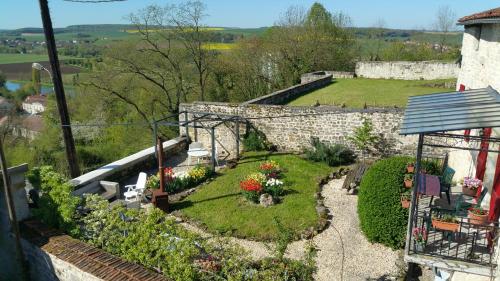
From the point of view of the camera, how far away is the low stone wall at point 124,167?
1152cm

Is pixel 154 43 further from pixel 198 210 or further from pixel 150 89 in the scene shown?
pixel 198 210

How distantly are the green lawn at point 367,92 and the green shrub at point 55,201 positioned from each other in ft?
44.4

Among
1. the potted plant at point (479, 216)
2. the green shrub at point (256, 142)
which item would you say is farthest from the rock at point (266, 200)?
the potted plant at point (479, 216)

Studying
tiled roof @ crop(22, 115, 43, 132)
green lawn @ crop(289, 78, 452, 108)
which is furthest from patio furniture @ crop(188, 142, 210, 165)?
tiled roof @ crop(22, 115, 43, 132)

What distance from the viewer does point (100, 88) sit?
2447 cm

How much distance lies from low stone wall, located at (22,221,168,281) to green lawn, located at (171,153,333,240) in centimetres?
353

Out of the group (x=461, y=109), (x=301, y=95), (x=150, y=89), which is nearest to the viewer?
(x=461, y=109)

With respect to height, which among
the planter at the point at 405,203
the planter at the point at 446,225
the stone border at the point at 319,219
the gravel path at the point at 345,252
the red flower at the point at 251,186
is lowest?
the gravel path at the point at 345,252

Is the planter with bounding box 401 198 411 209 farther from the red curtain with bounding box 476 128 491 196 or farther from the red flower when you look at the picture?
the red flower

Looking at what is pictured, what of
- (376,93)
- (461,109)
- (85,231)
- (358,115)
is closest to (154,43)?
(376,93)

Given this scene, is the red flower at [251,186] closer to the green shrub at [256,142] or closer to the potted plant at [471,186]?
the green shrub at [256,142]

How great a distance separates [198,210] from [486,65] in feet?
25.8

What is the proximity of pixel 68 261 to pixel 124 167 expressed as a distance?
22.4 feet

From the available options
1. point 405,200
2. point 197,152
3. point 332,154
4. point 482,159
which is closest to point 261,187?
point 197,152
